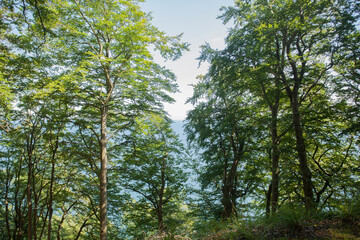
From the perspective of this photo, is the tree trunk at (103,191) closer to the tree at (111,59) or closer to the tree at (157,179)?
the tree at (111,59)

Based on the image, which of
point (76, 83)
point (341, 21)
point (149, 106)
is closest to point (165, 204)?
point (149, 106)

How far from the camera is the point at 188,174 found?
13.3 metres

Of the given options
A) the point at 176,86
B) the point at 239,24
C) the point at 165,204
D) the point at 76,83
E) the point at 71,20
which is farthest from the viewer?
the point at 165,204

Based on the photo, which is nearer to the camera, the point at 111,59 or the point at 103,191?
the point at 111,59

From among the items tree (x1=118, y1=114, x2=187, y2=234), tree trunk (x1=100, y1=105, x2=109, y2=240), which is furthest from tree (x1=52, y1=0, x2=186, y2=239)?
tree (x1=118, y1=114, x2=187, y2=234)

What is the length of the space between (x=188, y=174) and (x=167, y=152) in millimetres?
2137

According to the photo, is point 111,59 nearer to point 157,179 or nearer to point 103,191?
point 103,191

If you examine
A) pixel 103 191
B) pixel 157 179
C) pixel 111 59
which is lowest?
pixel 103 191

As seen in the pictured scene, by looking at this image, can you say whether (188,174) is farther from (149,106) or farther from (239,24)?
(239,24)

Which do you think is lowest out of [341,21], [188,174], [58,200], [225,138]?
[58,200]

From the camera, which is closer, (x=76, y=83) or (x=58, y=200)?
(x=76, y=83)

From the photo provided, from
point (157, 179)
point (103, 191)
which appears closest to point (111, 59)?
point (103, 191)

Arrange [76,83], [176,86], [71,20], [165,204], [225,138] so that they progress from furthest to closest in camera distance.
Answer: [165,204], [225,138], [176,86], [71,20], [76,83]

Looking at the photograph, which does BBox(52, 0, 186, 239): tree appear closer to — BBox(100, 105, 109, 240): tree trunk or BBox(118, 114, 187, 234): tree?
BBox(100, 105, 109, 240): tree trunk
